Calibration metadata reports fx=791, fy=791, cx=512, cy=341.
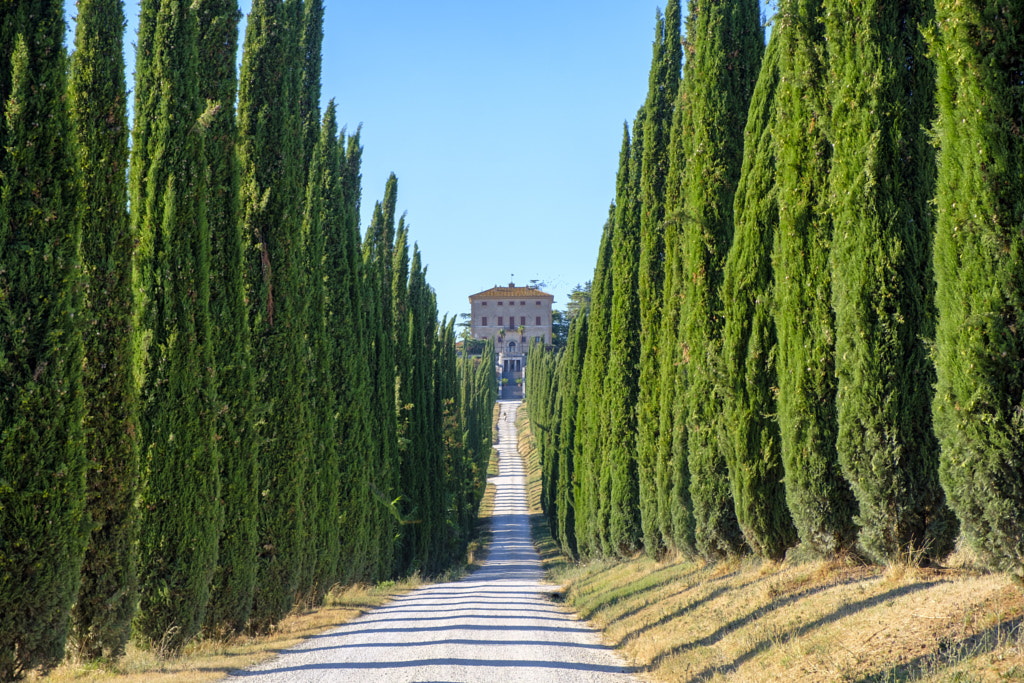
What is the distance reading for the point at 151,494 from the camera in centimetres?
825

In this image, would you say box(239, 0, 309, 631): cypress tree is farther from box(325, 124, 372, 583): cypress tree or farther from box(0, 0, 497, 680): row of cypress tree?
box(325, 124, 372, 583): cypress tree

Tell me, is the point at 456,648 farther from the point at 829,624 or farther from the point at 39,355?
the point at 39,355

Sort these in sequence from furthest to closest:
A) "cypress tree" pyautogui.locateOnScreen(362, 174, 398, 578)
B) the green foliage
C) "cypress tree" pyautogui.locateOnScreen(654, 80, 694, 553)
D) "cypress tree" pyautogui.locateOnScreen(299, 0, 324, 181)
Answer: "cypress tree" pyautogui.locateOnScreen(362, 174, 398, 578) < the green foliage < "cypress tree" pyautogui.locateOnScreen(299, 0, 324, 181) < "cypress tree" pyautogui.locateOnScreen(654, 80, 694, 553)

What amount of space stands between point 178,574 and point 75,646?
1.27 meters

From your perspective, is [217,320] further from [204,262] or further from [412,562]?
[412,562]

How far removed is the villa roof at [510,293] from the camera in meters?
115

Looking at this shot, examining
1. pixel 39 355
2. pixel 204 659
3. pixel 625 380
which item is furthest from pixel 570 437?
pixel 39 355

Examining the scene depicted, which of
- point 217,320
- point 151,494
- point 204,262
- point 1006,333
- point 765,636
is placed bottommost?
point 765,636

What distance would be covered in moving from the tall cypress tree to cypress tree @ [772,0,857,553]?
637 cm

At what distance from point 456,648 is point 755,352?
4984mm

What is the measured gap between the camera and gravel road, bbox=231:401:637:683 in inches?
271

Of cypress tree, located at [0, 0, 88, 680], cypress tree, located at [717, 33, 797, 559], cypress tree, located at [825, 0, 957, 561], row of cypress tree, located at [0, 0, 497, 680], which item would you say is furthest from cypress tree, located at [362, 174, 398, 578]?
cypress tree, located at [825, 0, 957, 561]

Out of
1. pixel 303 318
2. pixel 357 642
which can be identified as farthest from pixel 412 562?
pixel 357 642

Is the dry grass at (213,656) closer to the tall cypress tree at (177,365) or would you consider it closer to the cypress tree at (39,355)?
the tall cypress tree at (177,365)
